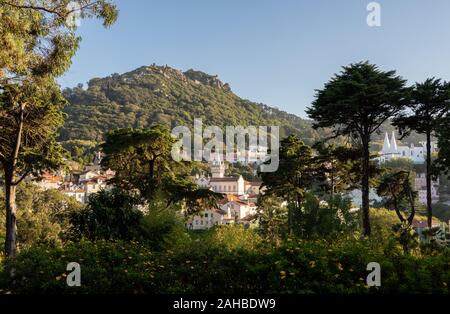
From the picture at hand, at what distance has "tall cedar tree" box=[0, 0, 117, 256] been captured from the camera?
9.84m

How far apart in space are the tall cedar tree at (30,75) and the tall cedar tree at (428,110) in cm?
1253

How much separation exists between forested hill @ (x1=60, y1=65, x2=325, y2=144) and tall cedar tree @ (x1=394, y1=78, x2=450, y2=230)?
109586 millimetres

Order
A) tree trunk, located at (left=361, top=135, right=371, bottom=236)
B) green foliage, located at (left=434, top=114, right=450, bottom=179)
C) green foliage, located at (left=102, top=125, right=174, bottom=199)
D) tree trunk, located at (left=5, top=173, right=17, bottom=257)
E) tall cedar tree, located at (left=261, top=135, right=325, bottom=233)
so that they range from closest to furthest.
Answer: tree trunk, located at (left=5, top=173, right=17, bottom=257), tree trunk, located at (left=361, top=135, right=371, bottom=236), green foliage, located at (left=434, top=114, right=450, bottom=179), green foliage, located at (left=102, top=125, right=174, bottom=199), tall cedar tree, located at (left=261, top=135, right=325, bottom=233)

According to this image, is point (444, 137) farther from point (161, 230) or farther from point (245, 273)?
point (245, 273)

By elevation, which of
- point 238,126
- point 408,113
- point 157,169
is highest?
point 238,126

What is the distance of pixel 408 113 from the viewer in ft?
57.6

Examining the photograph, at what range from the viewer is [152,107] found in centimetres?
15250

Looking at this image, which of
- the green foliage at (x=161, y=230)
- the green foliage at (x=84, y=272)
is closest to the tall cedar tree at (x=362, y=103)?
the green foliage at (x=161, y=230)

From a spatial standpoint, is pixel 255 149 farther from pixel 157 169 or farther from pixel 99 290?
pixel 99 290

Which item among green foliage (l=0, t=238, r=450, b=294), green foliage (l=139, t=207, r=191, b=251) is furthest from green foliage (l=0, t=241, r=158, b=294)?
green foliage (l=139, t=207, r=191, b=251)

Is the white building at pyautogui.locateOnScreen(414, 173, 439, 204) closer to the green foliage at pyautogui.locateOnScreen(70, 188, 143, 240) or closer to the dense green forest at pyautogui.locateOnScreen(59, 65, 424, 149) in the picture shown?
the dense green forest at pyautogui.locateOnScreen(59, 65, 424, 149)

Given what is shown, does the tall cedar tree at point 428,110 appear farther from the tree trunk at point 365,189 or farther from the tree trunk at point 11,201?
the tree trunk at point 11,201

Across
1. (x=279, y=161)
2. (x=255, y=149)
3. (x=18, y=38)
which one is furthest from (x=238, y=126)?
(x=18, y=38)
